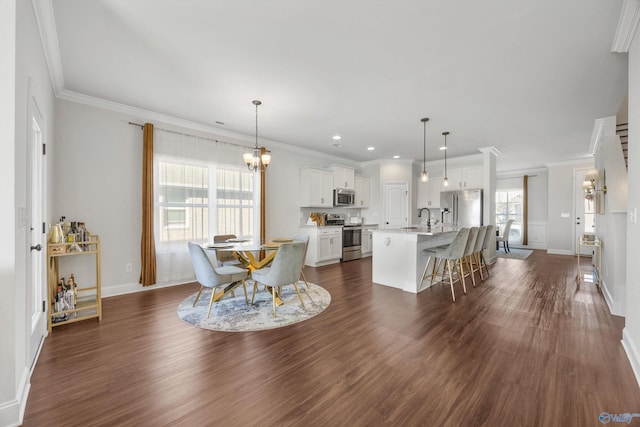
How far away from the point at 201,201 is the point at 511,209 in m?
9.83

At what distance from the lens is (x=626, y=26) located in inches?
83.0

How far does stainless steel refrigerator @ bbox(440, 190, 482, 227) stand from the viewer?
641 cm

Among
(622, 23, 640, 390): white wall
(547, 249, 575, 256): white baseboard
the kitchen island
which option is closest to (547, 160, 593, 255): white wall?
(547, 249, 575, 256): white baseboard

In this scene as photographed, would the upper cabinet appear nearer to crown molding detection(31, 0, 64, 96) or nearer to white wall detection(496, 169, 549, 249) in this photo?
crown molding detection(31, 0, 64, 96)

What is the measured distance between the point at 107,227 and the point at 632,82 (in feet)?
19.4

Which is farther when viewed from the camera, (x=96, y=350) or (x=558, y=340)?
(x=558, y=340)

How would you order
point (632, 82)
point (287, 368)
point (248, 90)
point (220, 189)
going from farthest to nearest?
point (220, 189)
point (248, 90)
point (632, 82)
point (287, 368)

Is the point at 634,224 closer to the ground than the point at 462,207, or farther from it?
closer to the ground

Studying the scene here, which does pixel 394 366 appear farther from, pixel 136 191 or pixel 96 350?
pixel 136 191

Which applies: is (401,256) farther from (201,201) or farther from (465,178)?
(465,178)

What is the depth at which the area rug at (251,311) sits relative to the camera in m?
2.83

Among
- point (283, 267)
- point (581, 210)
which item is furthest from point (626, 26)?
point (581, 210)

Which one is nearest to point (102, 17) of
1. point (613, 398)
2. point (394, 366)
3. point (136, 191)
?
point (136, 191)

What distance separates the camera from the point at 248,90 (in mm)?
3338
